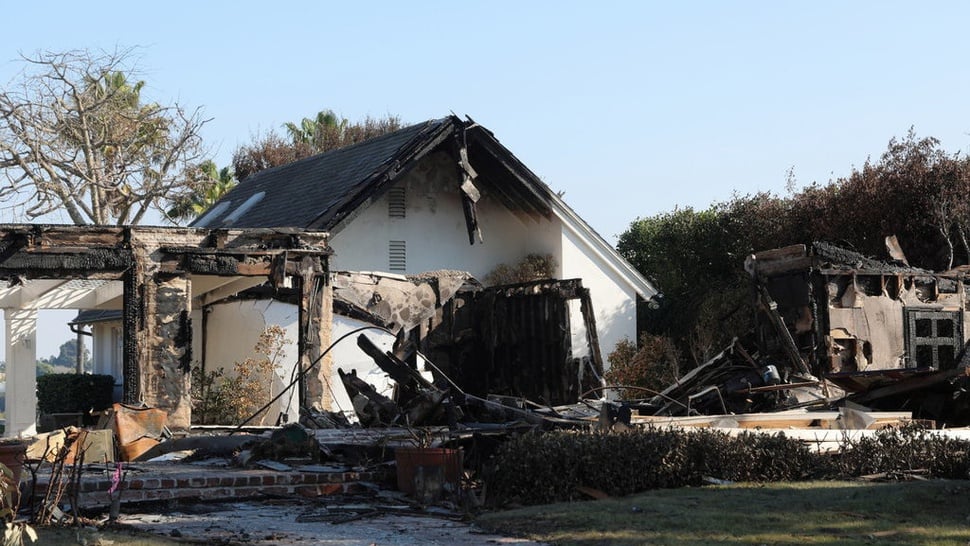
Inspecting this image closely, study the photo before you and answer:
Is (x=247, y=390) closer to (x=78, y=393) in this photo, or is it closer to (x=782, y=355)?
(x=78, y=393)

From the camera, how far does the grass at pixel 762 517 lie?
383 inches

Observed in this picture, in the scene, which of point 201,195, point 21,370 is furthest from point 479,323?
point 201,195

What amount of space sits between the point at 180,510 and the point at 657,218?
24.8 m

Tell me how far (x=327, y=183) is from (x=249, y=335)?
4.21 meters

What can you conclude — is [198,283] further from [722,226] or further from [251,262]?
[722,226]

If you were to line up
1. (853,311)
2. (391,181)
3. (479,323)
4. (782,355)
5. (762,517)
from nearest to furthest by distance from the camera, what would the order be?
(762,517)
(782,355)
(853,311)
(479,323)
(391,181)

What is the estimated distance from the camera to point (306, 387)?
795 inches

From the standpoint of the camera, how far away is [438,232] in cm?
2906

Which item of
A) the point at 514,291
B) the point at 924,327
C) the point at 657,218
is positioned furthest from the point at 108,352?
the point at 924,327

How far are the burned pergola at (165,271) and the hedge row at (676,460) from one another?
26.0 ft

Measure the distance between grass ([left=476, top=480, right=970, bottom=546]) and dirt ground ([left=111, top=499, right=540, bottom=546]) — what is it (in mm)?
525

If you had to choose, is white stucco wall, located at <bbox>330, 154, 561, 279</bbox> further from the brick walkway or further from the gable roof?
the brick walkway

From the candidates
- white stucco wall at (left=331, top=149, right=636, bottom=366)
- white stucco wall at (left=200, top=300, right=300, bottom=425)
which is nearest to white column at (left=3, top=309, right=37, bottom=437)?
white stucco wall at (left=200, top=300, right=300, bottom=425)

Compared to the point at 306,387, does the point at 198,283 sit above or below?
above
